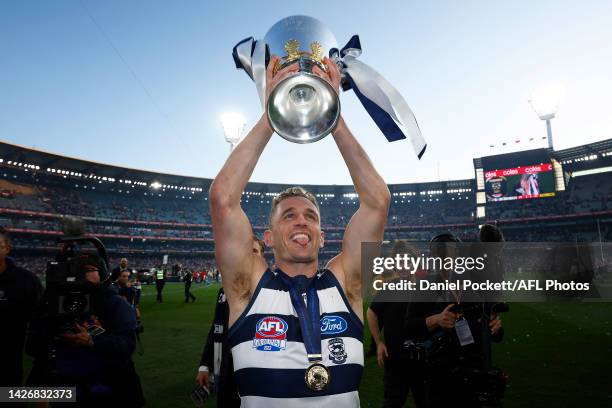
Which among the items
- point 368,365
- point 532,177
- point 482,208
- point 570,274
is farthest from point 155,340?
point 482,208

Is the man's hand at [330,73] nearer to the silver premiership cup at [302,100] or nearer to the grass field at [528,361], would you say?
the silver premiership cup at [302,100]

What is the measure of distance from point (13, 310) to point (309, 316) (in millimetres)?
3971

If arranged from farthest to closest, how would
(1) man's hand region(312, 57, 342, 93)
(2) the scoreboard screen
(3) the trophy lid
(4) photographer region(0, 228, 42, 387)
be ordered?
(2) the scoreboard screen → (4) photographer region(0, 228, 42, 387) → (3) the trophy lid → (1) man's hand region(312, 57, 342, 93)

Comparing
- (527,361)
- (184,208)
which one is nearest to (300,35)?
(527,361)

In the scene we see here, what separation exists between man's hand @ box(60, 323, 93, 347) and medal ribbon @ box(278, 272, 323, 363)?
1818 millimetres

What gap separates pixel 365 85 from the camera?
2.15 meters

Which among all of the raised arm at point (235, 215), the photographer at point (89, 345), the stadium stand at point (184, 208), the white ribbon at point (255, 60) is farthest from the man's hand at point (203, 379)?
the stadium stand at point (184, 208)

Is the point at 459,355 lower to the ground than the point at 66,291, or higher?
lower

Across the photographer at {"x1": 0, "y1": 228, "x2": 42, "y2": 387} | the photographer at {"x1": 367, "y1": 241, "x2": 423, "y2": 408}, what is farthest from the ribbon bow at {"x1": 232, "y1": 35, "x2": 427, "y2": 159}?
the photographer at {"x1": 0, "y1": 228, "x2": 42, "y2": 387}

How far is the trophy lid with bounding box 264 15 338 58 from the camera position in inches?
72.1

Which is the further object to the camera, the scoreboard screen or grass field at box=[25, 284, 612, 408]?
the scoreboard screen

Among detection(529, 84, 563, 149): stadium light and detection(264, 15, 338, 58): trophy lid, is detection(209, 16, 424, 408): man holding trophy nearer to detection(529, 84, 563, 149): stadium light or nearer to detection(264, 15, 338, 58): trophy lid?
detection(264, 15, 338, 58): trophy lid

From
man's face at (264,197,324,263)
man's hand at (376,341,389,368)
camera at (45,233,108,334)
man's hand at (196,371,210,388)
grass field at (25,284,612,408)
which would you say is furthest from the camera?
grass field at (25,284,612,408)

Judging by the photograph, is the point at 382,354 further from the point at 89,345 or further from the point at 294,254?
the point at 89,345
